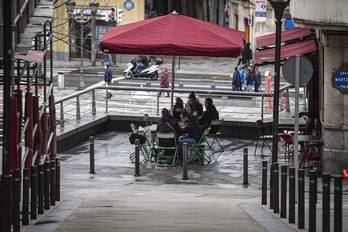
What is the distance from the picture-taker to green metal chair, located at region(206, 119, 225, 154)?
26.1m

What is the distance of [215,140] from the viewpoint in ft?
91.1

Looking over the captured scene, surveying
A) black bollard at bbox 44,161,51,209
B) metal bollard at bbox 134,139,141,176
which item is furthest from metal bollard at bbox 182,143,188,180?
black bollard at bbox 44,161,51,209

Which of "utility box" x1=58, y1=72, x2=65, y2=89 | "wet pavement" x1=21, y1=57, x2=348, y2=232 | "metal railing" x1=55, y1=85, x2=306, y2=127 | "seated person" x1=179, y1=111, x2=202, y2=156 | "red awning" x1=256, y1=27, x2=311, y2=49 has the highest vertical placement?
"red awning" x1=256, y1=27, x2=311, y2=49

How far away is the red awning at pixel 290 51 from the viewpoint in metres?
25.1

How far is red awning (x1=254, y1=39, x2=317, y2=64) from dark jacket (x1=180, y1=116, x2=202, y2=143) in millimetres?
2499

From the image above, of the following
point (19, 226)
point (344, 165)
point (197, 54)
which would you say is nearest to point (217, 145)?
point (197, 54)

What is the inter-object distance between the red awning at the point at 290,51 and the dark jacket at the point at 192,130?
8.20 feet

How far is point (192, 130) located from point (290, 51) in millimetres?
2992

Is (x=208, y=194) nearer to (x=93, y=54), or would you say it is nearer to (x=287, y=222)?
(x=287, y=222)

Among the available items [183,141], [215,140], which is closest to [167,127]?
[183,141]

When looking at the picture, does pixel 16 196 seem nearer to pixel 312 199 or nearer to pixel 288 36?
pixel 312 199

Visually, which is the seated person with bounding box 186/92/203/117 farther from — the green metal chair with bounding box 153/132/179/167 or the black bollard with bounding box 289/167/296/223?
the black bollard with bounding box 289/167/296/223

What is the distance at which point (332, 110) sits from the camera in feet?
72.6

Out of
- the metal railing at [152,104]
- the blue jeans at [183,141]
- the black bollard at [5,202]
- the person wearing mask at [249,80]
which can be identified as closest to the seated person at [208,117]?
the blue jeans at [183,141]
